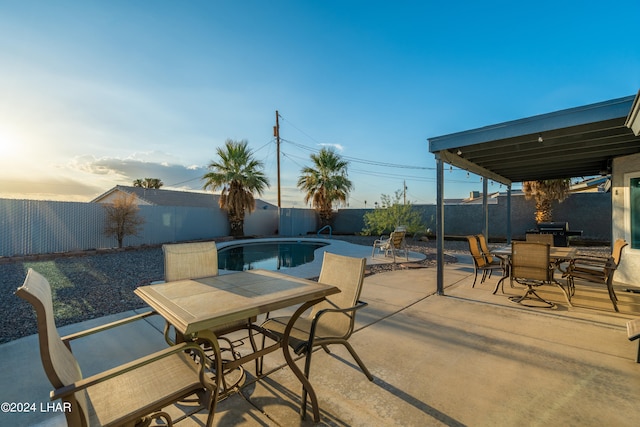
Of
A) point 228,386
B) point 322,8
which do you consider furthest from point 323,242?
point 228,386

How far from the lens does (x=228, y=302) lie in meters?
1.80

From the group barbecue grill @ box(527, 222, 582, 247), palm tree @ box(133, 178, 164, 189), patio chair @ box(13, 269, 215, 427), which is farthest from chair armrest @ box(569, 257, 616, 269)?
palm tree @ box(133, 178, 164, 189)

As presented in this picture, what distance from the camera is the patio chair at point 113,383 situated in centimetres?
108

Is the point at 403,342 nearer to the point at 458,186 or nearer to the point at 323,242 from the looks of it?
the point at 323,242

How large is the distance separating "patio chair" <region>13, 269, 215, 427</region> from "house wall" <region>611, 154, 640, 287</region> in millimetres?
7559

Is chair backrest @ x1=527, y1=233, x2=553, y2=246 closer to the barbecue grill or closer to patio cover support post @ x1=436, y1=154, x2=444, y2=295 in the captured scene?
patio cover support post @ x1=436, y1=154, x2=444, y2=295

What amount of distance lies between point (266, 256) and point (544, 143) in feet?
28.1

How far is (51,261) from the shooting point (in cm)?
764

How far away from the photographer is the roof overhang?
3.59 m

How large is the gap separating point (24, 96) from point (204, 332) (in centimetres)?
624

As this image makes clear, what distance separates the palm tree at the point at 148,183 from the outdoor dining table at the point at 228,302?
26.5m

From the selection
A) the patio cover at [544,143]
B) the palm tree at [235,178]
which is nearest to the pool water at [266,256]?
the palm tree at [235,178]

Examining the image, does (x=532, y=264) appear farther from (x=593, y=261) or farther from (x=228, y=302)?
(x=228, y=302)

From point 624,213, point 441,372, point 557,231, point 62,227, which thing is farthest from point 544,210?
point 62,227
